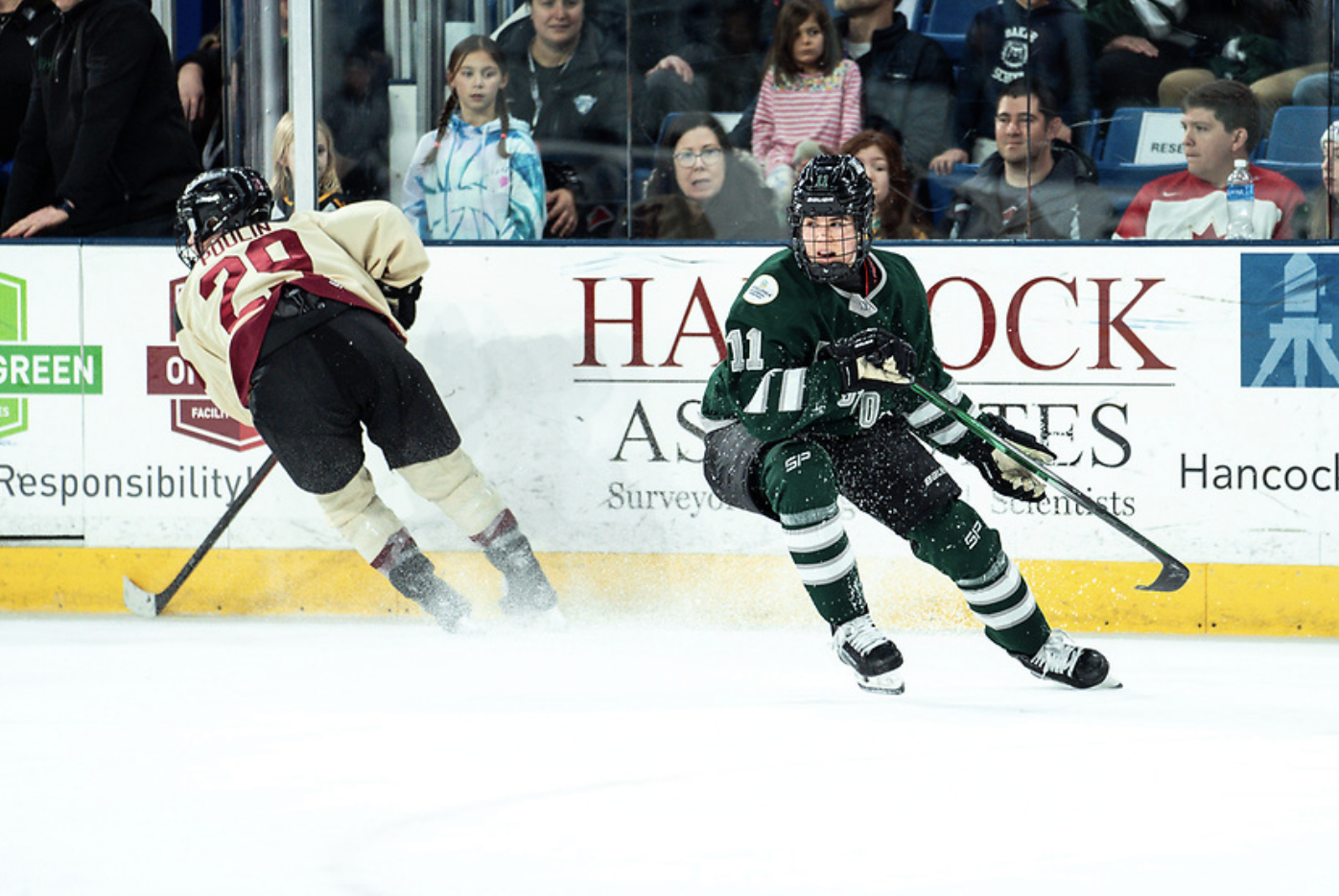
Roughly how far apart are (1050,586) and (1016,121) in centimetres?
115

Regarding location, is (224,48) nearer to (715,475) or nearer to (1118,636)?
(715,475)

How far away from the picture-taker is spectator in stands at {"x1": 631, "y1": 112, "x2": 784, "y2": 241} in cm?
432

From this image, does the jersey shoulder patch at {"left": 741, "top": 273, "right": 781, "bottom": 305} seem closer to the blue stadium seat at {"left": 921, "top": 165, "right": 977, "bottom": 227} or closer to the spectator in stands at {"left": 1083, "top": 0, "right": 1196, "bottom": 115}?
the blue stadium seat at {"left": 921, "top": 165, "right": 977, "bottom": 227}

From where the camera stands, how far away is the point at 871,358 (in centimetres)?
318

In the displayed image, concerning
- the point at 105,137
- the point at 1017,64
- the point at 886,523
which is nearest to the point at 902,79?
the point at 1017,64

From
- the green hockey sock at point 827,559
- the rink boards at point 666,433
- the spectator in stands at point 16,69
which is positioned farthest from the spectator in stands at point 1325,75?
the spectator in stands at point 16,69

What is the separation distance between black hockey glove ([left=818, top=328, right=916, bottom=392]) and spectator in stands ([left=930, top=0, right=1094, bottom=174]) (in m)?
1.19

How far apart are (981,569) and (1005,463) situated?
11.4 inches

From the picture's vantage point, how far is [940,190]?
4.23m

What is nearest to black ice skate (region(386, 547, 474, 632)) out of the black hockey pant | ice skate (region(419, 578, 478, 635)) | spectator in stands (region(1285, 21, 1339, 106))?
ice skate (region(419, 578, 478, 635))

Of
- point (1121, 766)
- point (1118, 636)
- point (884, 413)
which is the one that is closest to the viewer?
point (1121, 766)

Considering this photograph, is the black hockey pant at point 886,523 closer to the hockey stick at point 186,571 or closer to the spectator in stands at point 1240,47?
the spectator in stands at point 1240,47

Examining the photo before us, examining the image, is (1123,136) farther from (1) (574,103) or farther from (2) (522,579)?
(2) (522,579)

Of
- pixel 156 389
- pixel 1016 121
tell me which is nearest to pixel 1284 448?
pixel 1016 121
